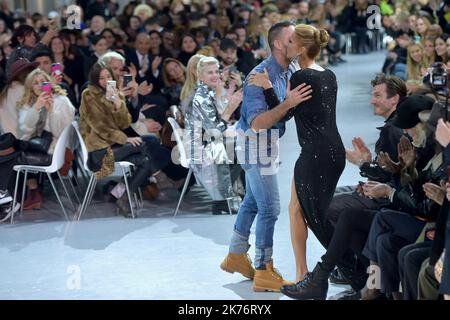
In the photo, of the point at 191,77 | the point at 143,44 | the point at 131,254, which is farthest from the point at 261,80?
the point at 143,44

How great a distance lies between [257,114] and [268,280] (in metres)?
1.04

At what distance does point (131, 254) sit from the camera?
7.18 metres

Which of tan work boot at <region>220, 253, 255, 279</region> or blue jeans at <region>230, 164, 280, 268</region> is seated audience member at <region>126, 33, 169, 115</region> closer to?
tan work boot at <region>220, 253, 255, 279</region>

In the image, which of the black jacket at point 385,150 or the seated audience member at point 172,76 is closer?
the black jacket at point 385,150

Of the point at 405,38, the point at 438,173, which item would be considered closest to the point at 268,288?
the point at 438,173

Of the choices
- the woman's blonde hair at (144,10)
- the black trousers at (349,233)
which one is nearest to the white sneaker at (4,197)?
the black trousers at (349,233)

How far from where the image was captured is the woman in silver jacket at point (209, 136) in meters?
8.16

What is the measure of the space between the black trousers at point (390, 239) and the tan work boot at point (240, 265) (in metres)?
1.06

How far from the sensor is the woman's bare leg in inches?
235

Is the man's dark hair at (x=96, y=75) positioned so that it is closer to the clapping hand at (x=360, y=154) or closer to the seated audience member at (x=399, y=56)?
the clapping hand at (x=360, y=154)

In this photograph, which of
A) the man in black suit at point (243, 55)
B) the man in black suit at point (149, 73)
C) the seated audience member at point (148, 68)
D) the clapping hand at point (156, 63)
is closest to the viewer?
the man in black suit at point (149, 73)

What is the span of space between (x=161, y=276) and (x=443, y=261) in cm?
234
